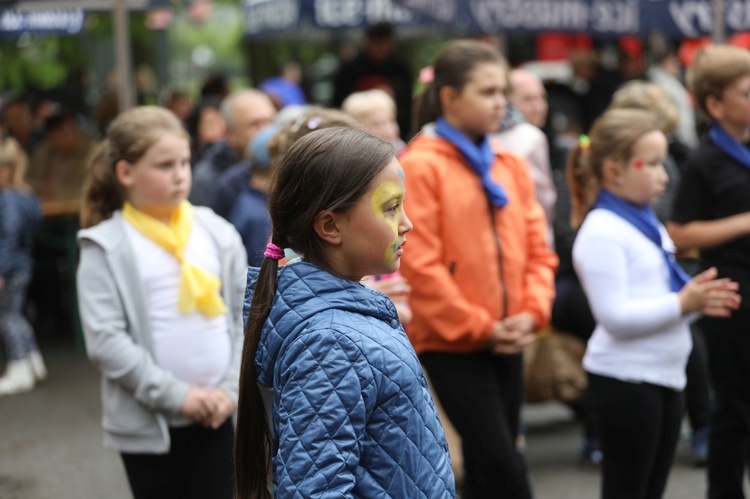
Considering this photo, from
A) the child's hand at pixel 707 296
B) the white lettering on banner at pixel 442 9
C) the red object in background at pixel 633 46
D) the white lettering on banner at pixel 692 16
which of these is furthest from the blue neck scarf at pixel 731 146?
the red object in background at pixel 633 46

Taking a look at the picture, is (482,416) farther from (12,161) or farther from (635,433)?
(12,161)

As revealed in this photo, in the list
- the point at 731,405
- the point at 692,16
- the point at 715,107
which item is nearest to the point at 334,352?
the point at 731,405

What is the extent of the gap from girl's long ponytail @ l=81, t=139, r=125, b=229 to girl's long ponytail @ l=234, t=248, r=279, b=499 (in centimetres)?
171

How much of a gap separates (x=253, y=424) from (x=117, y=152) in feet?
5.81

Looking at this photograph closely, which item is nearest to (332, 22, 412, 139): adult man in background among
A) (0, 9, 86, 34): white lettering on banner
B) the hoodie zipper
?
(0, 9, 86, 34): white lettering on banner

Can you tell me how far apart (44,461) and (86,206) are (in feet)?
10.4

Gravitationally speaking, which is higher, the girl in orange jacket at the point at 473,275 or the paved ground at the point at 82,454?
the girl in orange jacket at the point at 473,275

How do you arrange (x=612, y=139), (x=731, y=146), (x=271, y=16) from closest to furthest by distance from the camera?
1. (x=612, y=139)
2. (x=731, y=146)
3. (x=271, y=16)

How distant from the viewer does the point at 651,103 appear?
6.11 m

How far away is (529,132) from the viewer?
662 cm

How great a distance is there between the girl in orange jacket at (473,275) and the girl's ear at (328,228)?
1861 millimetres

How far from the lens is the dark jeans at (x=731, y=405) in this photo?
16.0ft

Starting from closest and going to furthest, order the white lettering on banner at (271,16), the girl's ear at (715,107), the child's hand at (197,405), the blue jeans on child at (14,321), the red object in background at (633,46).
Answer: the child's hand at (197,405)
the girl's ear at (715,107)
the blue jeans on child at (14,321)
the white lettering on banner at (271,16)
the red object in background at (633,46)

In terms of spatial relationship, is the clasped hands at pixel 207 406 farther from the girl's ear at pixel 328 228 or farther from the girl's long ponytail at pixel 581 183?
the girl's long ponytail at pixel 581 183
